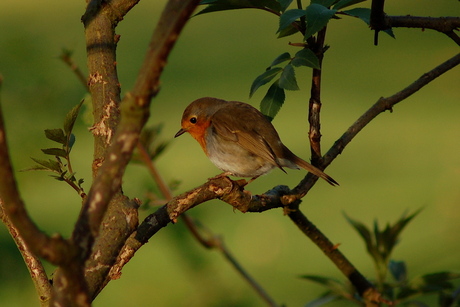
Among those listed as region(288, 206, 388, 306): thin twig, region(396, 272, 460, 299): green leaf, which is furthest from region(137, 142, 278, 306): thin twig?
region(396, 272, 460, 299): green leaf

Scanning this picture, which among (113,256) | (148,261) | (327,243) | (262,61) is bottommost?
(327,243)

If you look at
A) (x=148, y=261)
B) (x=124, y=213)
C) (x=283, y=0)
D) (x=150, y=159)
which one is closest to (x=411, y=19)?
(x=283, y=0)

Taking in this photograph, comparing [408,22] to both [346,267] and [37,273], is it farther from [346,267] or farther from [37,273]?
[37,273]

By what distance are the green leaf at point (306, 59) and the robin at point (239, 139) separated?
0.79 meters

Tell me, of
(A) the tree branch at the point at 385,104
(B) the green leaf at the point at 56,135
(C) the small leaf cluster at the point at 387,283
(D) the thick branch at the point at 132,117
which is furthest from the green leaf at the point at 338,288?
(D) the thick branch at the point at 132,117

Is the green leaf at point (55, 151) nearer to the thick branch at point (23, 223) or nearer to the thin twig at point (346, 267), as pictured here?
the thick branch at point (23, 223)

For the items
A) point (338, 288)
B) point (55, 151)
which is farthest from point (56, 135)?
point (338, 288)

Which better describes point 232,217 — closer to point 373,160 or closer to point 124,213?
point 373,160

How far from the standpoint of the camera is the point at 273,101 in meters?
1.24

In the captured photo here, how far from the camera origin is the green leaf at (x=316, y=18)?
1016 mm

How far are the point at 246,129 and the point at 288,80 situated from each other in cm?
92

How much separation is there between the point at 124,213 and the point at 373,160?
2.62 meters

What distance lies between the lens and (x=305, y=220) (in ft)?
4.85

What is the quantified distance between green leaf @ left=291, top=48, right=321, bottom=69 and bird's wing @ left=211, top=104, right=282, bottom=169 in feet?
2.75
